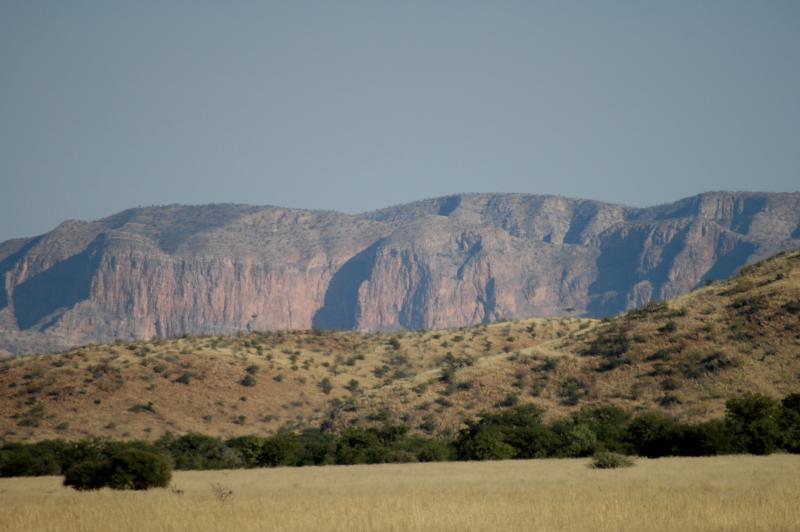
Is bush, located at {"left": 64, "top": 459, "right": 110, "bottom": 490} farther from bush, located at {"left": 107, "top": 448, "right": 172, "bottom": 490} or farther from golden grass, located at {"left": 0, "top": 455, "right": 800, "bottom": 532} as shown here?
golden grass, located at {"left": 0, "top": 455, "right": 800, "bottom": 532}

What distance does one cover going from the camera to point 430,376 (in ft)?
267

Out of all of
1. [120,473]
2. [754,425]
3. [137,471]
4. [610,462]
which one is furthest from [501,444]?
[120,473]

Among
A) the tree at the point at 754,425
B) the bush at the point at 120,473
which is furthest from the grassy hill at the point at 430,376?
the bush at the point at 120,473

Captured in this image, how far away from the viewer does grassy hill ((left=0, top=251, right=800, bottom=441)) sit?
221 ft

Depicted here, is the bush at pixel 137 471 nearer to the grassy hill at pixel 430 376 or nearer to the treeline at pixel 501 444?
the treeline at pixel 501 444

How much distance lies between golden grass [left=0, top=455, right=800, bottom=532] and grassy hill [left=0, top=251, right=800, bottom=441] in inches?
1025

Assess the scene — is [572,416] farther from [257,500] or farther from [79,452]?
[257,500]

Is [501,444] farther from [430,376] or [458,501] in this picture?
[430,376]

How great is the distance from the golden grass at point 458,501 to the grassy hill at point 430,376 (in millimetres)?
26026

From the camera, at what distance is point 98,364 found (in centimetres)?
Result: 8850

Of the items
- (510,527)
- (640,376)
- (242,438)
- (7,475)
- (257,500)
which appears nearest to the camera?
(510,527)

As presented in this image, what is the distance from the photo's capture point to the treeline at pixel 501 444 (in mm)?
45188

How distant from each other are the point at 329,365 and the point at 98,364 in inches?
801

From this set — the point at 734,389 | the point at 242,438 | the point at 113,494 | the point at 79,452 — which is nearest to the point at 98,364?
the point at 242,438
